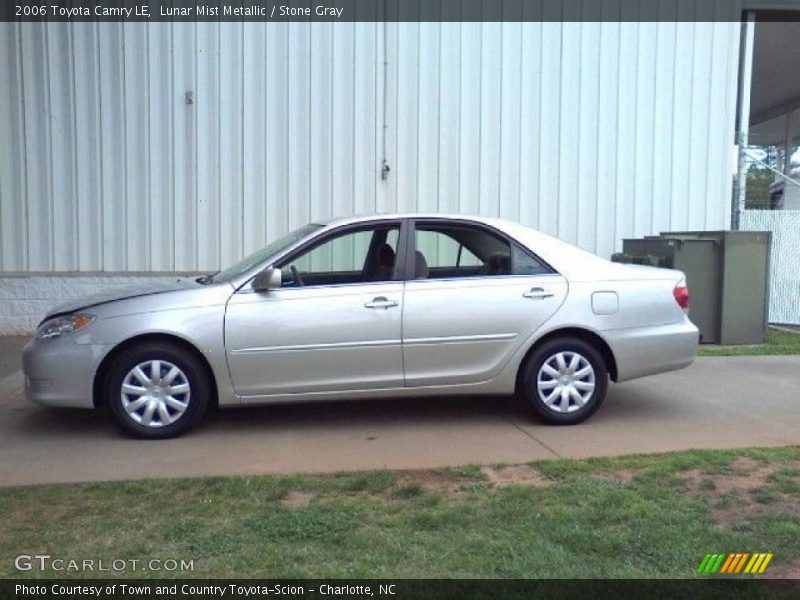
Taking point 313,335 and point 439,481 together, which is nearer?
point 439,481

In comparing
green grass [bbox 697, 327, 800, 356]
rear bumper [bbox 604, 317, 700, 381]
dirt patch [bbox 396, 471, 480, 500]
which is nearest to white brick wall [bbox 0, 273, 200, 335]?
rear bumper [bbox 604, 317, 700, 381]

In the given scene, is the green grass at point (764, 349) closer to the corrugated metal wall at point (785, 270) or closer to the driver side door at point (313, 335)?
the corrugated metal wall at point (785, 270)

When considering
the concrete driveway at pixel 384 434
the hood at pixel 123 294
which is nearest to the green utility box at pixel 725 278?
the concrete driveway at pixel 384 434

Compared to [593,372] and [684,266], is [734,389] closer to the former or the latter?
[593,372]

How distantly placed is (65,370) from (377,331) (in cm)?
217

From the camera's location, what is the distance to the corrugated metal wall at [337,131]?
1073cm

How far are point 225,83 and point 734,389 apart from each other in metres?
7.24

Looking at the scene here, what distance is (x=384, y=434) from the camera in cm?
611

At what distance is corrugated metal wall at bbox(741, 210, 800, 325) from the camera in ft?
37.6

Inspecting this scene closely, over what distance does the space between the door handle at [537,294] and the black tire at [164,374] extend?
7.91 feet

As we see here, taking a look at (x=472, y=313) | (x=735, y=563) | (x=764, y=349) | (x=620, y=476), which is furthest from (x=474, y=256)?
(x=764, y=349)

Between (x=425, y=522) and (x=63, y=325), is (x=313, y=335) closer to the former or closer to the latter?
(x=63, y=325)

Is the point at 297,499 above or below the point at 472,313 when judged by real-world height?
below
